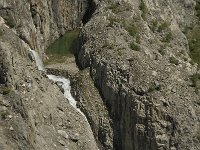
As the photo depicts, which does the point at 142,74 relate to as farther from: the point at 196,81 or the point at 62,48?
the point at 62,48

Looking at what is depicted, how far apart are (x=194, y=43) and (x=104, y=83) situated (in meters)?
13.0

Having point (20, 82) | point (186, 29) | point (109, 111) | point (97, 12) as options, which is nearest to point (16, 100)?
point (20, 82)

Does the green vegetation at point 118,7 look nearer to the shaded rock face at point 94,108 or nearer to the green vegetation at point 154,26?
→ the green vegetation at point 154,26

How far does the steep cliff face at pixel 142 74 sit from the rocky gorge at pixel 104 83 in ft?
0.25

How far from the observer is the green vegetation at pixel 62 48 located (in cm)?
5028

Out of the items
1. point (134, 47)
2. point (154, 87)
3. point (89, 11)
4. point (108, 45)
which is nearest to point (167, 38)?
point (134, 47)

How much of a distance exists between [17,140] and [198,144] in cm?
1421

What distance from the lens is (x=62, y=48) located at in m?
52.0

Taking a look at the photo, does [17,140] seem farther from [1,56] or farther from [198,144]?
[198,144]

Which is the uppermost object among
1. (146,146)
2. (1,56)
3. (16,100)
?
(1,56)

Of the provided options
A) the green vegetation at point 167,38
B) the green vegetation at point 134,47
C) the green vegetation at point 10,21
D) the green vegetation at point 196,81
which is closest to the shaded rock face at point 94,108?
the green vegetation at point 134,47

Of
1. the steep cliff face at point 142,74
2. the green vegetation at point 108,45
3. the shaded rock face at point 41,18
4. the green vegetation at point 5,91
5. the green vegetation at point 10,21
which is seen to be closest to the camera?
the green vegetation at point 5,91

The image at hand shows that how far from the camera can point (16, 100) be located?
3769 cm

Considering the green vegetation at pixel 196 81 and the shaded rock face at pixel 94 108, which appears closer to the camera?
the shaded rock face at pixel 94 108
